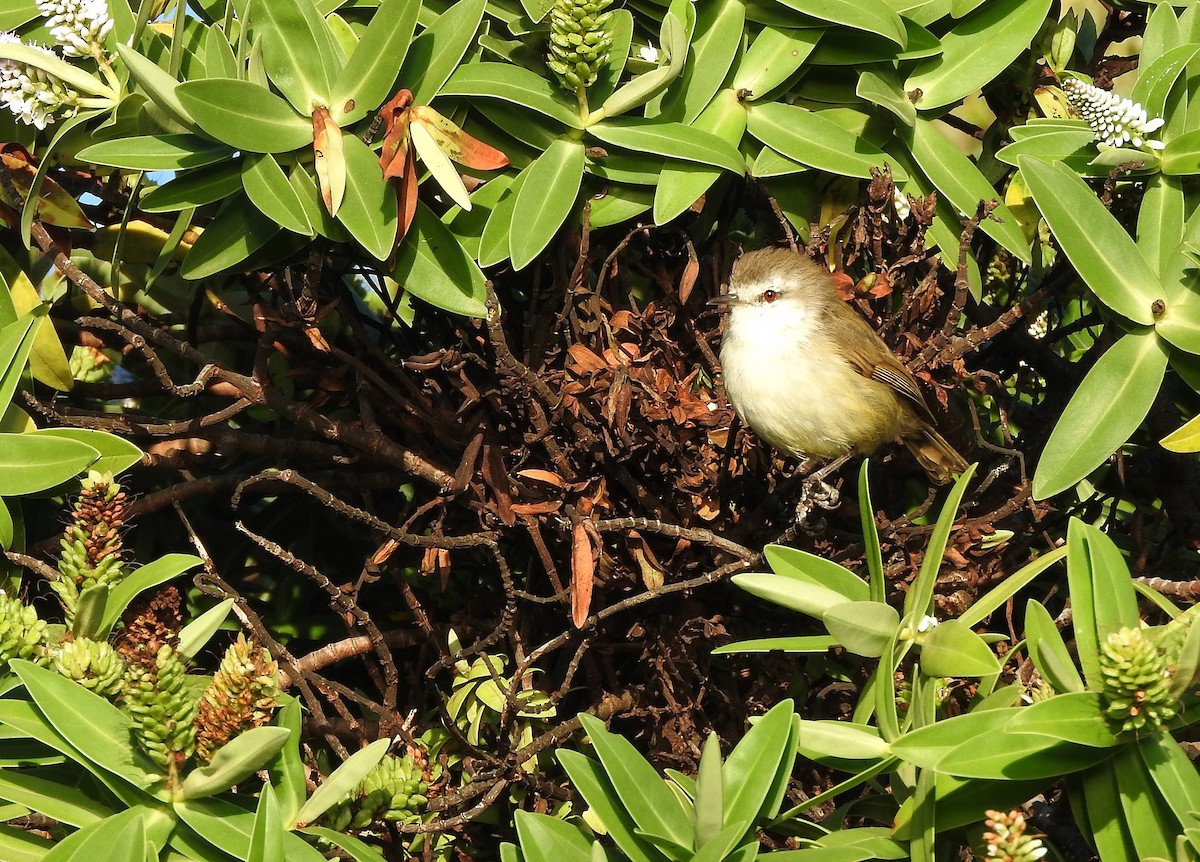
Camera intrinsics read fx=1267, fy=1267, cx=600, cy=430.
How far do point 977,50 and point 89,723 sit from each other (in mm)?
2035

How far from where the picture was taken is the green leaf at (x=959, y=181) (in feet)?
8.16

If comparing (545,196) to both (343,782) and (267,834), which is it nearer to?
(343,782)

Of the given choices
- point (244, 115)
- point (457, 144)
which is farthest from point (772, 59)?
point (244, 115)

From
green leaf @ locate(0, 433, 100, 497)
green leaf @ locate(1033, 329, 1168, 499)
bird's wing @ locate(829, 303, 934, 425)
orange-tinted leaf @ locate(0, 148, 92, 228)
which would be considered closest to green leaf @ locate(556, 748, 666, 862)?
green leaf @ locate(1033, 329, 1168, 499)

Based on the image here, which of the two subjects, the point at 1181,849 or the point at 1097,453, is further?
the point at 1097,453

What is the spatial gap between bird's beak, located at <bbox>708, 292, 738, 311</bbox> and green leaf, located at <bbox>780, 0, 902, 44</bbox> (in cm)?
63

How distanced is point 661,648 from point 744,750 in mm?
599

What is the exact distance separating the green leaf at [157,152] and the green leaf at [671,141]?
0.68m

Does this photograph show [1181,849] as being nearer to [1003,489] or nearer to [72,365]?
[1003,489]

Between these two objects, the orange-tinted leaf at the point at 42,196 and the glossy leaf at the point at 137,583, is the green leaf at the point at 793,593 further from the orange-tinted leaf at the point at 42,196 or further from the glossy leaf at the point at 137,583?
the orange-tinted leaf at the point at 42,196

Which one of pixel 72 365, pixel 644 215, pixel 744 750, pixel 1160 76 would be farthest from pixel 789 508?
pixel 72 365

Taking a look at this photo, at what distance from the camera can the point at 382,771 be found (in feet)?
7.19

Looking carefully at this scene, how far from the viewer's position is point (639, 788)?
1.90 metres

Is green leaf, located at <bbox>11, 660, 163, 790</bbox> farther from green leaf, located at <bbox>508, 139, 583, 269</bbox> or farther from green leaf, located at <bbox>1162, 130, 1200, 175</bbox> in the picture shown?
green leaf, located at <bbox>1162, 130, 1200, 175</bbox>
